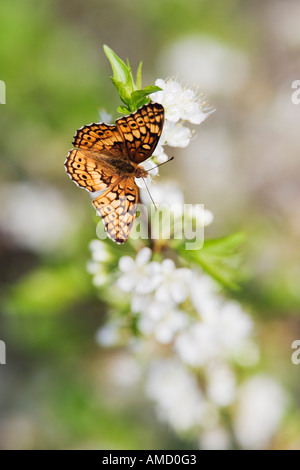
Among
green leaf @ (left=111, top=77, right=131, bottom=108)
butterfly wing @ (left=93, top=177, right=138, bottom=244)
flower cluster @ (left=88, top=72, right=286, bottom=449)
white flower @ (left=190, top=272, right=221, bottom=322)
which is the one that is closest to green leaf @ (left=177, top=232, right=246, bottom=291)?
flower cluster @ (left=88, top=72, right=286, bottom=449)

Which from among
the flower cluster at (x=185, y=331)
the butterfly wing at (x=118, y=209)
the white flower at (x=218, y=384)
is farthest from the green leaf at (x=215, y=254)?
the white flower at (x=218, y=384)

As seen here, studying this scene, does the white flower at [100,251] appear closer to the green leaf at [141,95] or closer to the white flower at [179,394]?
the green leaf at [141,95]

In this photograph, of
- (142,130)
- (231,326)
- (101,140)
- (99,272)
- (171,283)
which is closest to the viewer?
(142,130)

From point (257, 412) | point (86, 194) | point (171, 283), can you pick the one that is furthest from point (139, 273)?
point (86, 194)

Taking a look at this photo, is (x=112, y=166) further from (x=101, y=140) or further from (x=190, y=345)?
(x=190, y=345)

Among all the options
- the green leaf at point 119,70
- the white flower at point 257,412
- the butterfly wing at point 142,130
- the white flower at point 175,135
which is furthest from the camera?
the white flower at point 257,412

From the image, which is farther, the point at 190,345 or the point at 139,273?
the point at 190,345
